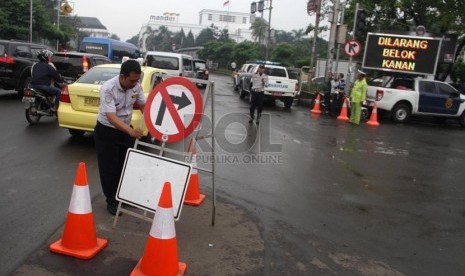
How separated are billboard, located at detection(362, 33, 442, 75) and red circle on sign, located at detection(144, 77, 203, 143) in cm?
1505

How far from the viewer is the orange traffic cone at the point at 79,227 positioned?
406 centimetres

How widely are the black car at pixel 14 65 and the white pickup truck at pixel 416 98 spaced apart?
39.8 ft

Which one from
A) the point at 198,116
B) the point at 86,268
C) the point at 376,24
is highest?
the point at 376,24

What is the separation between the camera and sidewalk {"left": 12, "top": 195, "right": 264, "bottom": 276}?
3.87 meters

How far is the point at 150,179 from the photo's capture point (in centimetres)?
436

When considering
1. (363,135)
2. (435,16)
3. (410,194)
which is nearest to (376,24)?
(435,16)

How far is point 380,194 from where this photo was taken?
700 cm

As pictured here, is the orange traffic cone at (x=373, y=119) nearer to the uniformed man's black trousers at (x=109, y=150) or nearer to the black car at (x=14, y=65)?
the black car at (x=14, y=65)

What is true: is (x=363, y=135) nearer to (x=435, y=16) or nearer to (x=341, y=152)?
(x=341, y=152)

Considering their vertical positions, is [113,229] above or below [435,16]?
below

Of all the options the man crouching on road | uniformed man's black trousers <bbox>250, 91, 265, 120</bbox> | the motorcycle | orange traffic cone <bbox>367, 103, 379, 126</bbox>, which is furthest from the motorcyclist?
orange traffic cone <bbox>367, 103, 379, 126</bbox>

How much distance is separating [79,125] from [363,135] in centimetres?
809

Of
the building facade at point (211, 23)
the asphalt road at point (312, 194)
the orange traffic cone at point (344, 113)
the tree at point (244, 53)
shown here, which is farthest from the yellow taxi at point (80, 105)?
the building facade at point (211, 23)

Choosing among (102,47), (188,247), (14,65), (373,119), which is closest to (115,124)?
(188,247)
